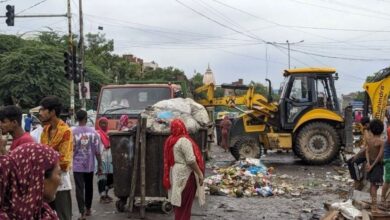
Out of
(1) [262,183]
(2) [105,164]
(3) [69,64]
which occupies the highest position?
(3) [69,64]

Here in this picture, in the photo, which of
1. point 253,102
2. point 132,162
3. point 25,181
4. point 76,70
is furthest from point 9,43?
point 25,181

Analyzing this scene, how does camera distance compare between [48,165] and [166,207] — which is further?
[166,207]

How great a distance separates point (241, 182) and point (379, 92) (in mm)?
5173

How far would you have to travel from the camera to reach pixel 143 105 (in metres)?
13.3

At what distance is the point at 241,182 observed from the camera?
12430mm

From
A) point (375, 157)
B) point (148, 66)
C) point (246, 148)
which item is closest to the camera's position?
point (375, 157)

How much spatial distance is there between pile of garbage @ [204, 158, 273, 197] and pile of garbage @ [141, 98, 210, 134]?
7.03ft

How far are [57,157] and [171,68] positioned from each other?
73.7 m

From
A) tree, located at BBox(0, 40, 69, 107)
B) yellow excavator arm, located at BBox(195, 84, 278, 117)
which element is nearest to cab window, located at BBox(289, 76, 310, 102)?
yellow excavator arm, located at BBox(195, 84, 278, 117)

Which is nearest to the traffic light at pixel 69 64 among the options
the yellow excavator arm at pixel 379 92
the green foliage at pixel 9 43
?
the yellow excavator arm at pixel 379 92

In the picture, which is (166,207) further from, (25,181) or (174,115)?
(25,181)

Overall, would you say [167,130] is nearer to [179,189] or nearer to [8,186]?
[179,189]

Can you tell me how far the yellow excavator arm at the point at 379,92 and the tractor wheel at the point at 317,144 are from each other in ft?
6.01

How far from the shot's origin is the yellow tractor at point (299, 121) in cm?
1702
